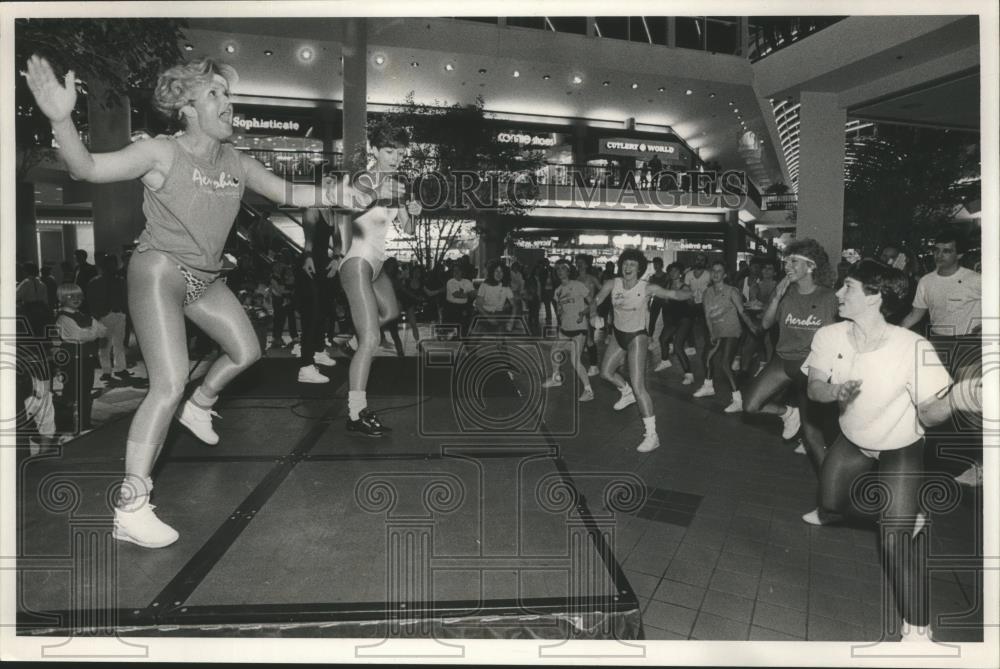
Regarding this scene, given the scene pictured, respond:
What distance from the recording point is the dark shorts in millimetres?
4636

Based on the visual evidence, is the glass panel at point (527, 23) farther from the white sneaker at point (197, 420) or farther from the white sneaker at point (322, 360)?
the white sneaker at point (197, 420)

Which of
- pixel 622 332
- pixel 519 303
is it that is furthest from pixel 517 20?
pixel 622 332

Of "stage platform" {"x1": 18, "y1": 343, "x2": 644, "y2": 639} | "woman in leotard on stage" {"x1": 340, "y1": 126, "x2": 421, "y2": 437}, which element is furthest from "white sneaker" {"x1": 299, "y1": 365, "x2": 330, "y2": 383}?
"woman in leotard on stage" {"x1": 340, "y1": 126, "x2": 421, "y2": 437}

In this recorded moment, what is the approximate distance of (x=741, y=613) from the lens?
2404 mm

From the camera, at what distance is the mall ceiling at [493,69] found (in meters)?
15.8

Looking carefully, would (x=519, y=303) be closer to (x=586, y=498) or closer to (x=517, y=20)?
(x=586, y=498)

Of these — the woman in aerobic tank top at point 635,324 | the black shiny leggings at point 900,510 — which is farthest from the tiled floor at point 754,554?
the woman in aerobic tank top at point 635,324

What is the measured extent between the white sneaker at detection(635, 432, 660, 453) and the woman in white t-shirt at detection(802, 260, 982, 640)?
1.60 m

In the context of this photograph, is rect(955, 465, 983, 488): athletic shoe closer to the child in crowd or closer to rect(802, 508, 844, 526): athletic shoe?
rect(802, 508, 844, 526): athletic shoe

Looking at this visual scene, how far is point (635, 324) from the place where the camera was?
465cm

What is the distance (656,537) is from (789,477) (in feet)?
4.90

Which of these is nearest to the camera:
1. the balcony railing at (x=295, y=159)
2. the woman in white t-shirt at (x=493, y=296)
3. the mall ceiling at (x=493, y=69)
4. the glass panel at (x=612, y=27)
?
the woman in white t-shirt at (x=493, y=296)

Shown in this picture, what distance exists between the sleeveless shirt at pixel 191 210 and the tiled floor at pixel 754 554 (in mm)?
2261

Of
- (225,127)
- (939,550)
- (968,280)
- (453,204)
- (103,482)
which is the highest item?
(453,204)
